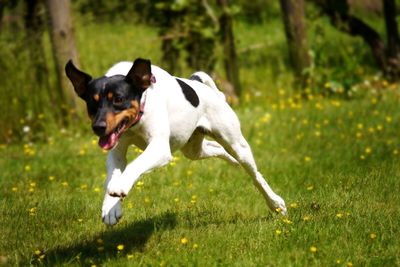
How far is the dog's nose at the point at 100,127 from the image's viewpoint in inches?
169

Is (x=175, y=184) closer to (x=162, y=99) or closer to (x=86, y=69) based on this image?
(x=162, y=99)

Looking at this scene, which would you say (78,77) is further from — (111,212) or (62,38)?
(62,38)

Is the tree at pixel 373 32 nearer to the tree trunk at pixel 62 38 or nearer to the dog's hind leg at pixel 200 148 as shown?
the tree trunk at pixel 62 38

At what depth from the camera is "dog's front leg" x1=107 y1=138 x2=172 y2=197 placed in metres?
4.29

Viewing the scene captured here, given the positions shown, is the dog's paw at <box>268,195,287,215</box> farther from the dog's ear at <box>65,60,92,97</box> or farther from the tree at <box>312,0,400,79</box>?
the tree at <box>312,0,400,79</box>

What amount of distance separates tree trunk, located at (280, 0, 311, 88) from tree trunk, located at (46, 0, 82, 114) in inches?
139

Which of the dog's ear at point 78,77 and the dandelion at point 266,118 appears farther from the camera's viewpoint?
the dandelion at point 266,118

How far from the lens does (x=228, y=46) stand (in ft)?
36.6

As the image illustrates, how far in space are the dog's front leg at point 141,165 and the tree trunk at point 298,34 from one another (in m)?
6.96

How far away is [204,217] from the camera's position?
19.2ft

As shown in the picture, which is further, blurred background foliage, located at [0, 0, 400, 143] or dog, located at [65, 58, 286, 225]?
blurred background foliage, located at [0, 0, 400, 143]

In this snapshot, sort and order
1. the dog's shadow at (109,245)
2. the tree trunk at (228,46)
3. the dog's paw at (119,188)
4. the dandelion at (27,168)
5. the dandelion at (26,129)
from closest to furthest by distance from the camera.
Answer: the dog's paw at (119,188), the dog's shadow at (109,245), the dandelion at (27,168), the dandelion at (26,129), the tree trunk at (228,46)

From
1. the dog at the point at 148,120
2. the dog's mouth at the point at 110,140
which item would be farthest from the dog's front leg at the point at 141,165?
the dog's mouth at the point at 110,140

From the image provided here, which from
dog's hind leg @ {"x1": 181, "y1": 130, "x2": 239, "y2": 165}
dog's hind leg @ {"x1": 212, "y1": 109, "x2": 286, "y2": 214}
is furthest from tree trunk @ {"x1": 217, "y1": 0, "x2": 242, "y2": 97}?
dog's hind leg @ {"x1": 212, "y1": 109, "x2": 286, "y2": 214}
